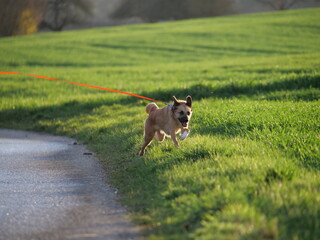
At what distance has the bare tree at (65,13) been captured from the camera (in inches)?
3078

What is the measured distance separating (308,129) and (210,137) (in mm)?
1865

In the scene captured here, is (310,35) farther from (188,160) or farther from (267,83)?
(188,160)

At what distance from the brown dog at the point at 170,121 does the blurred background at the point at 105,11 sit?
55055 millimetres

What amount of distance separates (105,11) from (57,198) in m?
78.3

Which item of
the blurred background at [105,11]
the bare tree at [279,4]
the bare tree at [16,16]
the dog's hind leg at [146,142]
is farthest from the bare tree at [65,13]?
the dog's hind leg at [146,142]

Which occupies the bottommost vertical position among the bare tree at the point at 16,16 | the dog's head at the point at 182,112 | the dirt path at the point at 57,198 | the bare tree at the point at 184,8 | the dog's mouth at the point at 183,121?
the dirt path at the point at 57,198

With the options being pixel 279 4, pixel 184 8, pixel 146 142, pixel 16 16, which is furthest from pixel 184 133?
pixel 184 8

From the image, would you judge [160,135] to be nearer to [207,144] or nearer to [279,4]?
[207,144]

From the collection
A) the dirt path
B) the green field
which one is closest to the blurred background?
the green field

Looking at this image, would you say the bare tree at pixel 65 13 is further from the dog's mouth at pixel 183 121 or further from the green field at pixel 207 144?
the dog's mouth at pixel 183 121

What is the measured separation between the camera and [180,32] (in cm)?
4641

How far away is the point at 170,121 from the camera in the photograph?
7.82m

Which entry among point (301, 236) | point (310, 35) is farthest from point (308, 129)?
point (310, 35)

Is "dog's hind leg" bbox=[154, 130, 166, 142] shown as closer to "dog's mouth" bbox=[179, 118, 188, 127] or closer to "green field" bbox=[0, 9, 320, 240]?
"green field" bbox=[0, 9, 320, 240]
